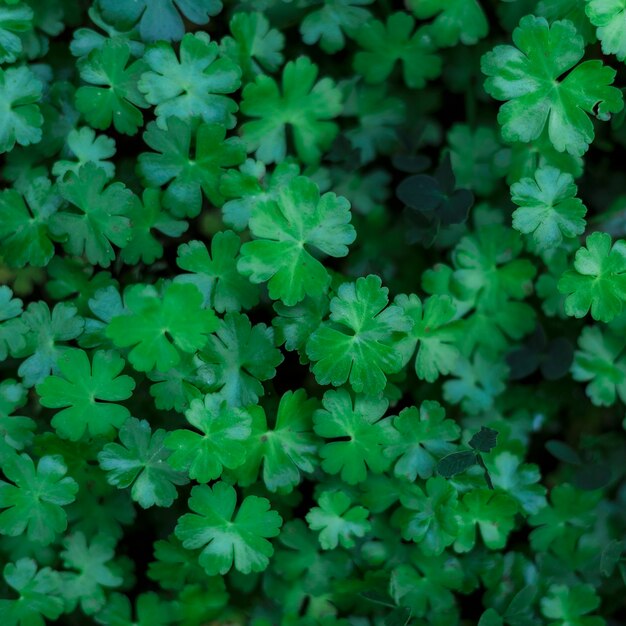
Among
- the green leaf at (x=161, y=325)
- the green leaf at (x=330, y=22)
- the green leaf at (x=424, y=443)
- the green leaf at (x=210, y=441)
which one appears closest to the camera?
the green leaf at (x=161, y=325)

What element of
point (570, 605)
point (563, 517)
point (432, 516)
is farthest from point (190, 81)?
point (570, 605)

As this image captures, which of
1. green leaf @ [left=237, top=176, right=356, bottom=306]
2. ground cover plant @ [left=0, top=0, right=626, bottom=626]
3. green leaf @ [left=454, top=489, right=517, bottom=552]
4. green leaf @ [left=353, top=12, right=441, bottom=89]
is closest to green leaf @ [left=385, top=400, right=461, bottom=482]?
ground cover plant @ [left=0, top=0, right=626, bottom=626]

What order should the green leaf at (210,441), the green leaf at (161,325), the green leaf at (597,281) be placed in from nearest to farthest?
the green leaf at (161,325) → the green leaf at (210,441) → the green leaf at (597,281)

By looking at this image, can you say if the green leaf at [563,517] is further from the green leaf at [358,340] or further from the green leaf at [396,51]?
the green leaf at [396,51]

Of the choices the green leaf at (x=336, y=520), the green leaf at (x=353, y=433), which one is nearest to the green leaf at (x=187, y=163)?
the green leaf at (x=353, y=433)

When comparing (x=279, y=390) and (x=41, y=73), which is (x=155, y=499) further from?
(x=41, y=73)

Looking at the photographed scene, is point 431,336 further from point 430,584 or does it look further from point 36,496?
point 36,496
